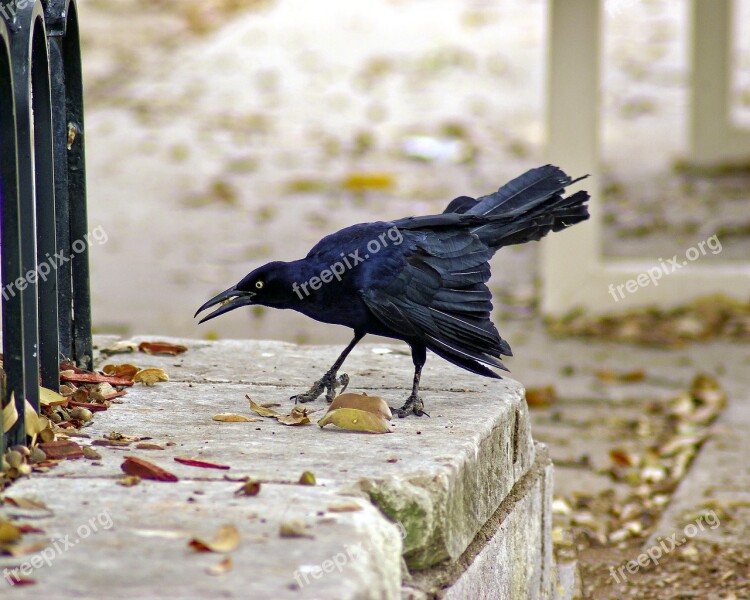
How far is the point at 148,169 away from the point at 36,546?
901 centimetres

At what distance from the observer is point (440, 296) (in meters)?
3.11

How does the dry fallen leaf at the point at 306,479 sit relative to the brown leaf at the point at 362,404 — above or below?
below

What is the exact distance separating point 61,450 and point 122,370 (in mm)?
779

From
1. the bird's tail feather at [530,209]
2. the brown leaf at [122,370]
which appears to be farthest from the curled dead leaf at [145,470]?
the bird's tail feather at [530,209]

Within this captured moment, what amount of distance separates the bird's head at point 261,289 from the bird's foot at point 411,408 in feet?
1.38

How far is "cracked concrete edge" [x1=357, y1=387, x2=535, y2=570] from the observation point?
237cm

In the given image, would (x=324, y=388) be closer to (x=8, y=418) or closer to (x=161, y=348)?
(x=161, y=348)

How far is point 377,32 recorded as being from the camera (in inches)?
612

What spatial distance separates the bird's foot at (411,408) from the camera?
2990 millimetres

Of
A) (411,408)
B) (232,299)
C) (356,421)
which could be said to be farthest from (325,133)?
(356,421)

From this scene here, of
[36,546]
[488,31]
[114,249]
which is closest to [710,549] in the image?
[36,546]

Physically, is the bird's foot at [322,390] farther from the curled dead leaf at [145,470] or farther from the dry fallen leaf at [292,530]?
the dry fallen leaf at [292,530]

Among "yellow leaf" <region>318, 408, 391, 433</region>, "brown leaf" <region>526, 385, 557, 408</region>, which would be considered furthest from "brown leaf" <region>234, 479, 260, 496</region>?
"brown leaf" <region>526, 385, 557, 408</region>

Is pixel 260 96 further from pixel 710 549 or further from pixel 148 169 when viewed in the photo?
pixel 710 549
